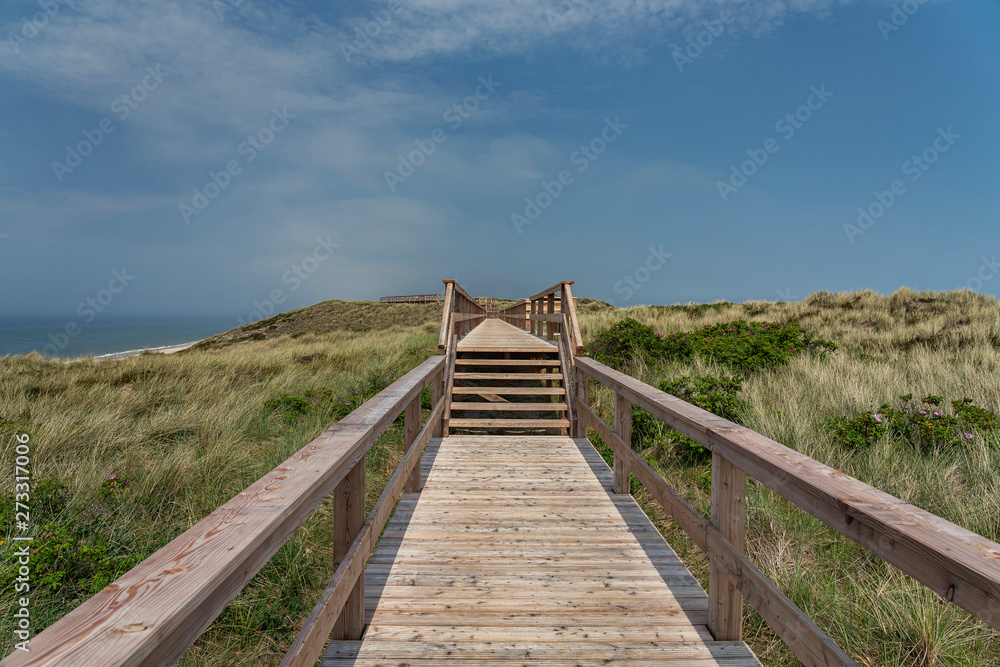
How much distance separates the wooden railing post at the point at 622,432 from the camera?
3.57m

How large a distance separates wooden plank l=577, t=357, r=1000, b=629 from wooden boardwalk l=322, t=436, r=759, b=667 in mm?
975

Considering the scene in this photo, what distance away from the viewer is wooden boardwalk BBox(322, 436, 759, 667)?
2045mm

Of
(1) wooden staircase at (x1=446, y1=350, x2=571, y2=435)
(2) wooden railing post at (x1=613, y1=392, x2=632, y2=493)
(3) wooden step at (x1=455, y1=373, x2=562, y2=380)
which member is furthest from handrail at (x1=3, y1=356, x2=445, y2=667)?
(3) wooden step at (x1=455, y1=373, x2=562, y2=380)

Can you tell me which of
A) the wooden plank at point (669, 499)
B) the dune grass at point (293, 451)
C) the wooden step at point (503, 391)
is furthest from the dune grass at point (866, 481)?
the wooden step at point (503, 391)

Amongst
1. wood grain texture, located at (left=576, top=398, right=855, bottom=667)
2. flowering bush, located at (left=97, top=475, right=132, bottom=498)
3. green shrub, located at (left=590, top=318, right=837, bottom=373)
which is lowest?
flowering bush, located at (left=97, top=475, right=132, bottom=498)

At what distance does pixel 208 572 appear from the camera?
959 millimetres

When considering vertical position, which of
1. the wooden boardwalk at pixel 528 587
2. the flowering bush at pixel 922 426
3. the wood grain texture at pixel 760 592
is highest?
A: the flowering bush at pixel 922 426

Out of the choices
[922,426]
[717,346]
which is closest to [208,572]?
[922,426]

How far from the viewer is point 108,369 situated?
28.6ft

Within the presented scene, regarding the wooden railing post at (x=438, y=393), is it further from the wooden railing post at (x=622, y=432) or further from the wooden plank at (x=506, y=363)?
the wooden railing post at (x=622, y=432)

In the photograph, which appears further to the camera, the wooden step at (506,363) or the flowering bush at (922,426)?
the wooden step at (506,363)

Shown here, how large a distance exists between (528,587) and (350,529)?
3.66 ft

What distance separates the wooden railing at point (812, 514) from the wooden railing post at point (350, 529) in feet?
5.36

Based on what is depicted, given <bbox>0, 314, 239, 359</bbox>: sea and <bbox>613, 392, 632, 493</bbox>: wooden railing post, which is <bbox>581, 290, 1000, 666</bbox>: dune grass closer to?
<bbox>613, 392, 632, 493</bbox>: wooden railing post
